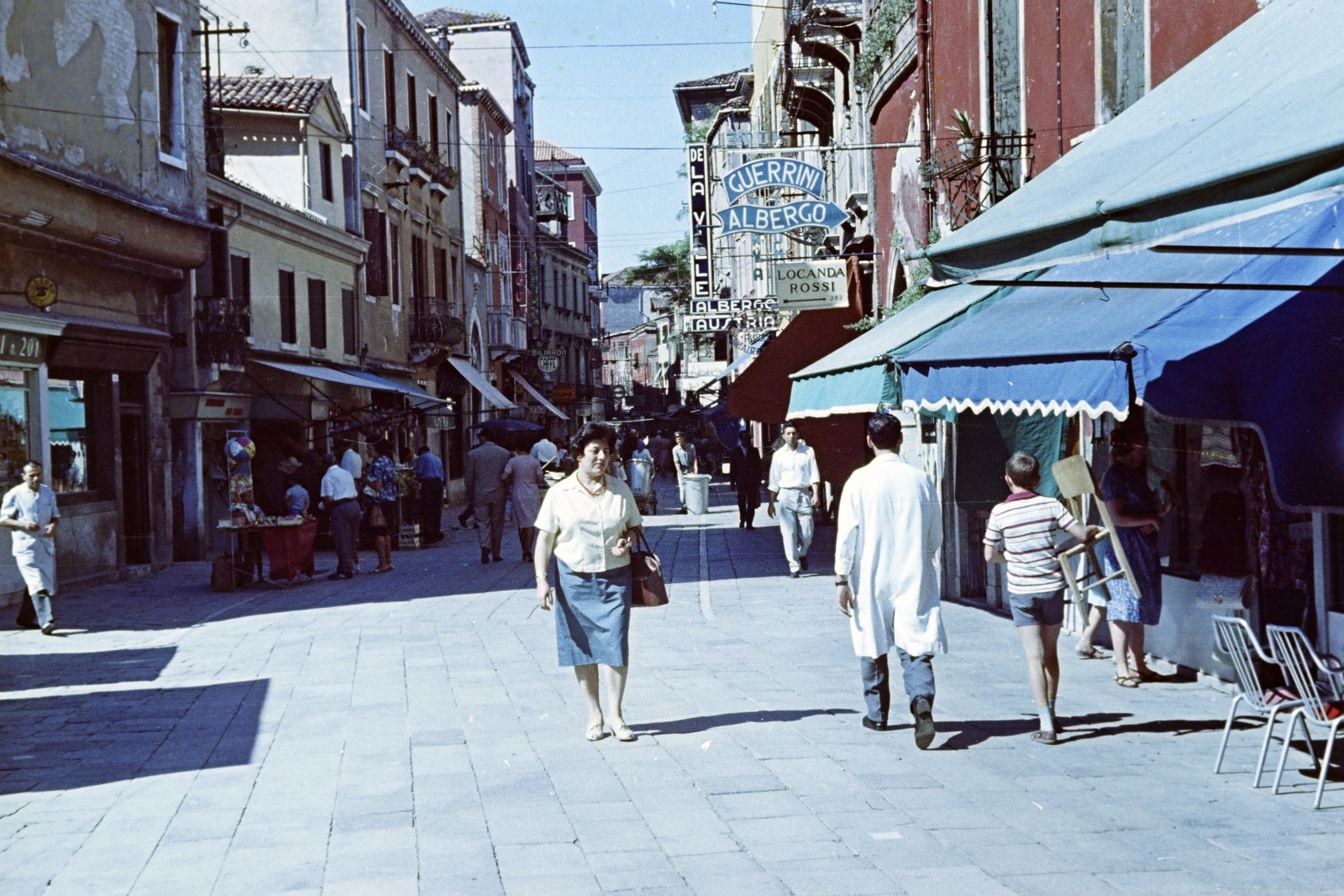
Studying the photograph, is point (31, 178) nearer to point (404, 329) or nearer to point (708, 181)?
point (708, 181)

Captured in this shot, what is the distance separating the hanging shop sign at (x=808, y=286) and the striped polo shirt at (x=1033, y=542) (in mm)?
11478

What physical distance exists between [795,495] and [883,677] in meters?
8.86

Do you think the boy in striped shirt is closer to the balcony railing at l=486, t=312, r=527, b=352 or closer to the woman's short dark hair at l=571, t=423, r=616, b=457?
the woman's short dark hair at l=571, t=423, r=616, b=457

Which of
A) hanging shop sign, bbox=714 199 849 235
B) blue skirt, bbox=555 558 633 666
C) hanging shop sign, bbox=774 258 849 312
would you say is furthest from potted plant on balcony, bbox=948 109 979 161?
blue skirt, bbox=555 558 633 666

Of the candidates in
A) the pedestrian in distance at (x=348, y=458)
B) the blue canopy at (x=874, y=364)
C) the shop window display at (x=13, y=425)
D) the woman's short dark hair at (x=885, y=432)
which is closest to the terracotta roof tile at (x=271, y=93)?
the pedestrian in distance at (x=348, y=458)

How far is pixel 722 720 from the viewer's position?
27.5 feet

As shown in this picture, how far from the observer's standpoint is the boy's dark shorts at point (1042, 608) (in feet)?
25.2

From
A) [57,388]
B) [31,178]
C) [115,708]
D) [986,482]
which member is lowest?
[115,708]

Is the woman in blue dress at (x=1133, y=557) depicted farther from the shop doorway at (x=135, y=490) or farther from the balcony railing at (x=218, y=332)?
the balcony railing at (x=218, y=332)

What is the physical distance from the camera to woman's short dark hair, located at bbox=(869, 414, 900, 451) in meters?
7.73

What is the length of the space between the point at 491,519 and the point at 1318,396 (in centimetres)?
1375

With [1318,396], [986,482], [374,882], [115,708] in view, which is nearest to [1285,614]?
[1318,396]

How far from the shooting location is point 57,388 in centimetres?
1767

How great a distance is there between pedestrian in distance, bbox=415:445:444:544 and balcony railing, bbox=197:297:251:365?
3271 mm
